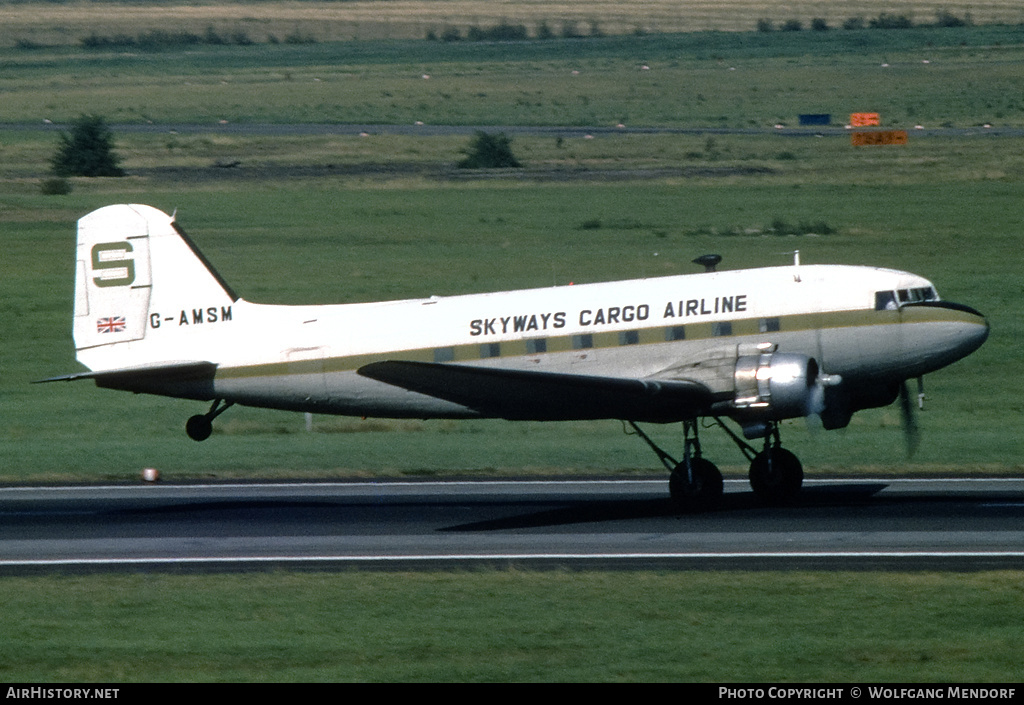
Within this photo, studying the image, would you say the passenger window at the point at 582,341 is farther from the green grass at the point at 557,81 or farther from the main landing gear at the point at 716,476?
the green grass at the point at 557,81

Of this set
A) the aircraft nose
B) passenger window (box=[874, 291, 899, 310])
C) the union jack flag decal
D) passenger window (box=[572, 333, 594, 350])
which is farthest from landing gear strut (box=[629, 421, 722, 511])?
the union jack flag decal

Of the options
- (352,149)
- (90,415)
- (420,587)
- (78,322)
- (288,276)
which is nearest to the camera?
(420,587)

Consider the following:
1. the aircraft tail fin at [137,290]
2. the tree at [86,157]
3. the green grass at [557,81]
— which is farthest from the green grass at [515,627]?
the green grass at [557,81]

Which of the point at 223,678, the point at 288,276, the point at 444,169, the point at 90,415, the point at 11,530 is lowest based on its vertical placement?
the point at 223,678

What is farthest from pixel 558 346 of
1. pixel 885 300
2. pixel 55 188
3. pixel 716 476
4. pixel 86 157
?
pixel 86 157

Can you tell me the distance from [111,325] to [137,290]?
89cm

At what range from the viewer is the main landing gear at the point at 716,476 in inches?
1131

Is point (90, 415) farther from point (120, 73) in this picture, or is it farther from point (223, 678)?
point (120, 73)

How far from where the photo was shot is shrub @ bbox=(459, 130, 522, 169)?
92938mm

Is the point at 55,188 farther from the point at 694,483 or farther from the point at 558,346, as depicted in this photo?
the point at 694,483

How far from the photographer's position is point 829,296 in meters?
28.8

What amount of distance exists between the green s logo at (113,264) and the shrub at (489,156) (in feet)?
202

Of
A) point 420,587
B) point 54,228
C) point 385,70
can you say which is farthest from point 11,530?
point 385,70

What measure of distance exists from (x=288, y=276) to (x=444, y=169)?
32570mm
